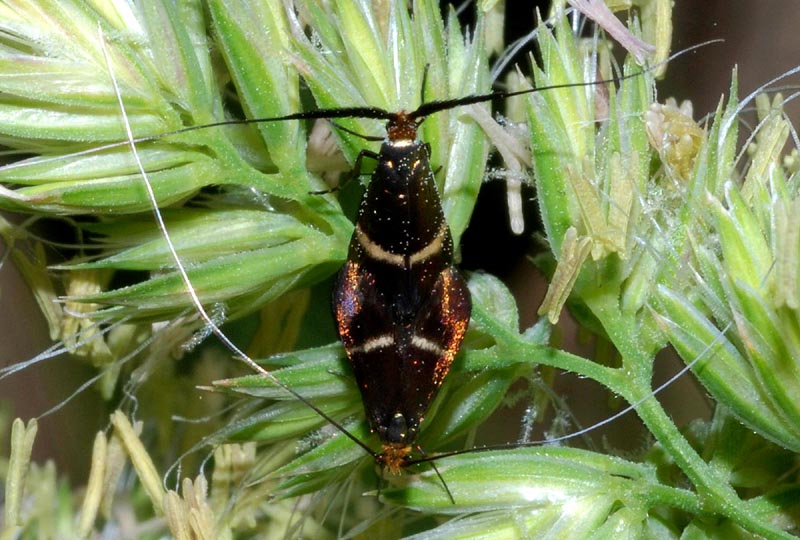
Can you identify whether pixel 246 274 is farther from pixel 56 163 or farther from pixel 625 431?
pixel 625 431

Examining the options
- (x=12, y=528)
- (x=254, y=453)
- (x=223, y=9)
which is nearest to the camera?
(x=223, y=9)

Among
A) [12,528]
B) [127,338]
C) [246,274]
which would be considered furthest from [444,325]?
[12,528]

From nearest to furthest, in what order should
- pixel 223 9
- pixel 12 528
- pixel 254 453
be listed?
1. pixel 223 9
2. pixel 254 453
3. pixel 12 528

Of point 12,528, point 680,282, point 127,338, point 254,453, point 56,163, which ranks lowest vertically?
point 12,528

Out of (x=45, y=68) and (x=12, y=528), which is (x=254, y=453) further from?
(x=45, y=68)

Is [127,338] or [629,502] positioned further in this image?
[127,338]

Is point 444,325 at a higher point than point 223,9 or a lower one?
lower
